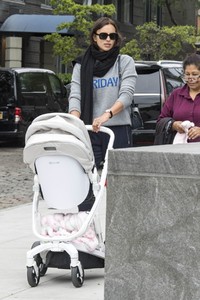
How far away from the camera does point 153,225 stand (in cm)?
528

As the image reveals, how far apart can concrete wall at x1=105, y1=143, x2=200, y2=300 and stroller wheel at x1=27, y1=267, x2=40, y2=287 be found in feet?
6.31

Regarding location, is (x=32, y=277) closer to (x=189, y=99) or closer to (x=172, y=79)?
(x=189, y=99)

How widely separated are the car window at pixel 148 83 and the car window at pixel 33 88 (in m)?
6.43

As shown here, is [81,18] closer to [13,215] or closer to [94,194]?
[13,215]

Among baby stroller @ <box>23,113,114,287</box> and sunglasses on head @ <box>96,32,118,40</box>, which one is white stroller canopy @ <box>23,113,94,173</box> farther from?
sunglasses on head @ <box>96,32,118,40</box>

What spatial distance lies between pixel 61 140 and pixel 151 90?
36.6 ft

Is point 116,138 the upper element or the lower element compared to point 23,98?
upper

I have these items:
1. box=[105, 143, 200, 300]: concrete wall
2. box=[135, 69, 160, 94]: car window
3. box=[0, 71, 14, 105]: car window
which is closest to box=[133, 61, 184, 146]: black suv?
box=[135, 69, 160, 94]: car window

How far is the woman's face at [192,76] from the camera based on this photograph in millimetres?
8148

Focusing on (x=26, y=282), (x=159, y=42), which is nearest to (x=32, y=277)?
(x=26, y=282)

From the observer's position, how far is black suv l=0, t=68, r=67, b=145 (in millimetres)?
Result: 23969

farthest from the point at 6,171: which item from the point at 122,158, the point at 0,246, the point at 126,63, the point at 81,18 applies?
the point at 81,18

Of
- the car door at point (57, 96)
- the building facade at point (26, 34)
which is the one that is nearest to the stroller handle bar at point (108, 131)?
the car door at point (57, 96)

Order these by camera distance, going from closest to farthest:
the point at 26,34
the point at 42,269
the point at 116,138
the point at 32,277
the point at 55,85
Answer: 1. the point at 32,277
2. the point at 42,269
3. the point at 116,138
4. the point at 55,85
5. the point at 26,34
